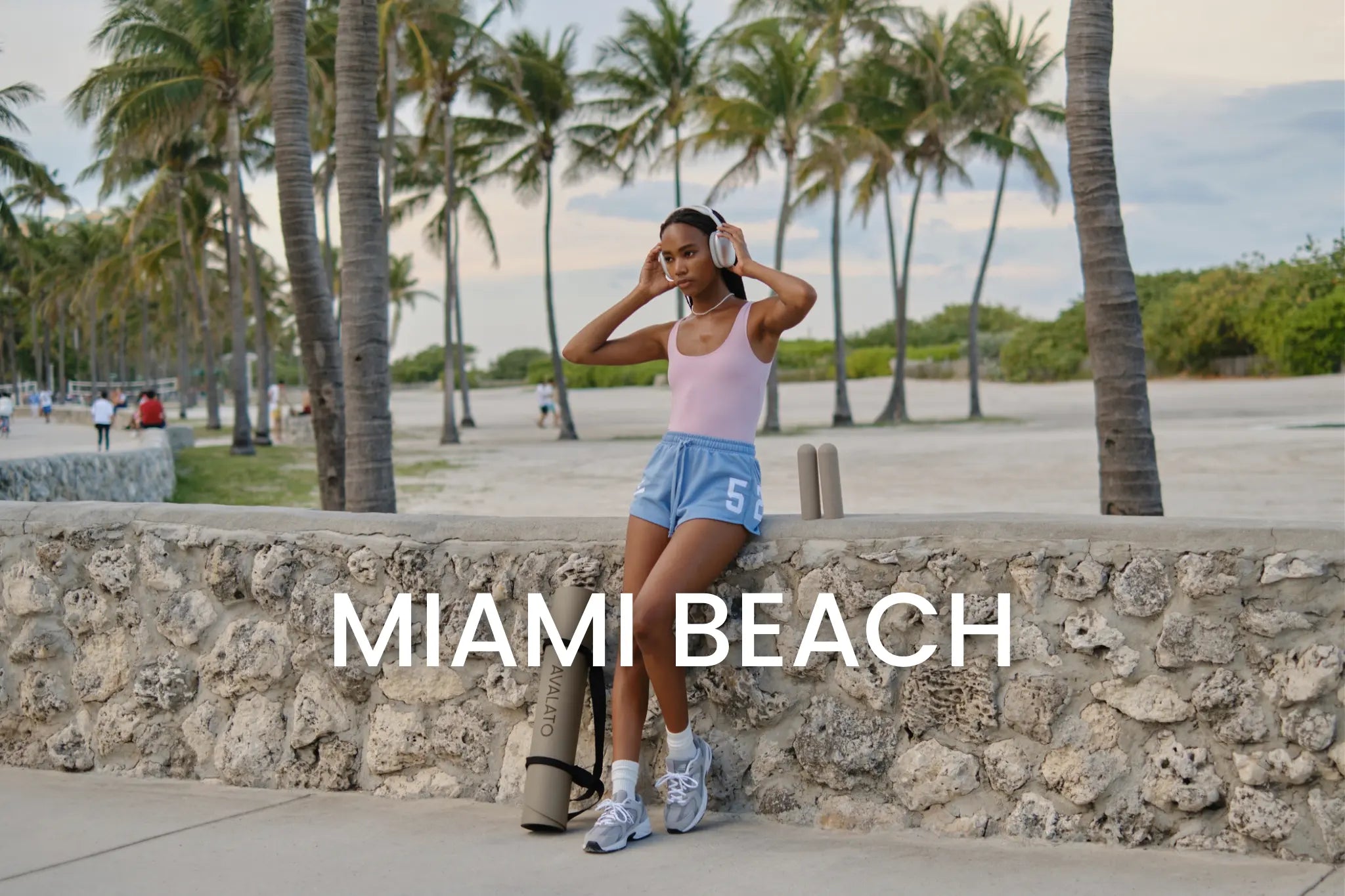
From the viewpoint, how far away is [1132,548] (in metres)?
3.50

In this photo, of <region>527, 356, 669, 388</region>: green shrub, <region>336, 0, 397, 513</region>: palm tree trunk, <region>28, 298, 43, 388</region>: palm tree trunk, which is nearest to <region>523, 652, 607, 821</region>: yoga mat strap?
<region>336, 0, 397, 513</region>: palm tree trunk

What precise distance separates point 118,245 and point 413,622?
6345 cm

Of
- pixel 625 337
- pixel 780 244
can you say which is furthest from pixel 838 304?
pixel 625 337

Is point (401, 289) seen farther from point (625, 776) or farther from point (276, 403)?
point (625, 776)

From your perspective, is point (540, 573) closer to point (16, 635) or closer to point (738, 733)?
point (738, 733)

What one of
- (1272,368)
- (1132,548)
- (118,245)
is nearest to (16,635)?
(1132,548)

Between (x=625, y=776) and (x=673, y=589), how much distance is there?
1.81 feet

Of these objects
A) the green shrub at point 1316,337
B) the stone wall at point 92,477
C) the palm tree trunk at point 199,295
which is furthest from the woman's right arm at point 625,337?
the green shrub at point 1316,337

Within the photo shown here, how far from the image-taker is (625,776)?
12.3ft

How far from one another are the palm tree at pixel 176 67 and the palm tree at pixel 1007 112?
2127cm

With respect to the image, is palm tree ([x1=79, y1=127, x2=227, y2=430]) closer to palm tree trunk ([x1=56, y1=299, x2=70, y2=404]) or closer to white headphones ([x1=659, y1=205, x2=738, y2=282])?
white headphones ([x1=659, y1=205, x2=738, y2=282])

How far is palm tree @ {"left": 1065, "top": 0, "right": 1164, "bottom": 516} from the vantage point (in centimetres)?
632

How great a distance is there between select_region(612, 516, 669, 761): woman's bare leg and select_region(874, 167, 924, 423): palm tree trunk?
35.8m

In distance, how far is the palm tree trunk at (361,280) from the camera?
7.81m
